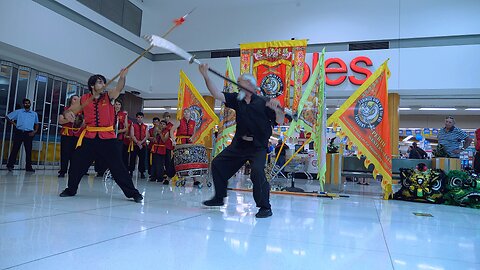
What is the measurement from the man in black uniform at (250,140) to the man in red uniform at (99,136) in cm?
103

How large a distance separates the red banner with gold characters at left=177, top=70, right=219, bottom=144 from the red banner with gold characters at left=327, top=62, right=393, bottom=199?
2.33m

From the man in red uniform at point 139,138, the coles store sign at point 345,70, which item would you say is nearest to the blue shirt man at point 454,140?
the coles store sign at point 345,70

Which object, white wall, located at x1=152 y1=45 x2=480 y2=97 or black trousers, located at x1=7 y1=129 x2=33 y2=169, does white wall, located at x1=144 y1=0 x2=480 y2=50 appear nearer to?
white wall, located at x1=152 y1=45 x2=480 y2=97

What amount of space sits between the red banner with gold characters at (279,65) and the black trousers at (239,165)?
10.5 feet

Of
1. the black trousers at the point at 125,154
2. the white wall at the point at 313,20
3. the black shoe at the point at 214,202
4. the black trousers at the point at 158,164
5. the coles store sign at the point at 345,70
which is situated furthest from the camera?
the coles store sign at the point at 345,70

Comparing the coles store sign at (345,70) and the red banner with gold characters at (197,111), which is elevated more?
the coles store sign at (345,70)

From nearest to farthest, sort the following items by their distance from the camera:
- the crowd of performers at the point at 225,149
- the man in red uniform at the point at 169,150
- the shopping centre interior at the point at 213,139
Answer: the shopping centre interior at the point at 213,139
the crowd of performers at the point at 225,149
the man in red uniform at the point at 169,150

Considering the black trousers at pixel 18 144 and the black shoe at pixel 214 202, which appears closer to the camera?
the black shoe at pixel 214 202

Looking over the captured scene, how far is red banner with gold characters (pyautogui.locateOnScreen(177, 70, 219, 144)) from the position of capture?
272 inches

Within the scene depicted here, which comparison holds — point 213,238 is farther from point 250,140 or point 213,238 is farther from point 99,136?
point 99,136

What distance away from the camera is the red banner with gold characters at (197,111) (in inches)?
272

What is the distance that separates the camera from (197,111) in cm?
708

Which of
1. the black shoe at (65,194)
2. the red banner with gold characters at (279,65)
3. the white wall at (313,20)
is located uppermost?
the white wall at (313,20)

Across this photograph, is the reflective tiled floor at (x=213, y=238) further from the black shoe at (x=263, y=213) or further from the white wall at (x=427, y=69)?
the white wall at (x=427, y=69)
